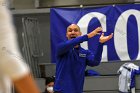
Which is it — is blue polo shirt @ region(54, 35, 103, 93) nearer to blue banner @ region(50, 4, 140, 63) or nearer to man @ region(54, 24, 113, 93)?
man @ region(54, 24, 113, 93)

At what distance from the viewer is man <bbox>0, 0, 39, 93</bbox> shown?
4.04 feet

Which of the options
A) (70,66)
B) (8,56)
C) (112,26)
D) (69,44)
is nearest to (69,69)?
(70,66)

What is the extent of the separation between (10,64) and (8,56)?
3 cm

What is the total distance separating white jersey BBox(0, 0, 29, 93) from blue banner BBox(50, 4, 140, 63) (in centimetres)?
549

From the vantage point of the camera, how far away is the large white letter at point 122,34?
22.2ft

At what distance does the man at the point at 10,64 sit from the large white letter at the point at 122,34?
219 inches

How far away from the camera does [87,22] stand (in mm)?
6871

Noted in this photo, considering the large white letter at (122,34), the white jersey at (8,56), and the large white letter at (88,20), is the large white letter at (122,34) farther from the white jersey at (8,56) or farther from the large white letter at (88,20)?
the white jersey at (8,56)

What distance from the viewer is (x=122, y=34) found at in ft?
22.3

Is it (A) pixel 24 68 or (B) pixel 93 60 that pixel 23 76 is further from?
(B) pixel 93 60

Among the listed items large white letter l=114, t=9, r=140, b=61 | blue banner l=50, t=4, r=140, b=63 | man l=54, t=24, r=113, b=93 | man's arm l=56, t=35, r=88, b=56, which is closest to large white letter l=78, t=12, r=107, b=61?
blue banner l=50, t=4, r=140, b=63

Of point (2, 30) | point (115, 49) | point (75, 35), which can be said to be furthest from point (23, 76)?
point (115, 49)

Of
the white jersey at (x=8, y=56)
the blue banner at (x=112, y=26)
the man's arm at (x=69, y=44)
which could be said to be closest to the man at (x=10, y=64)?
the white jersey at (x=8, y=56)

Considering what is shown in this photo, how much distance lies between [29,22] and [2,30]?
18.9ft
